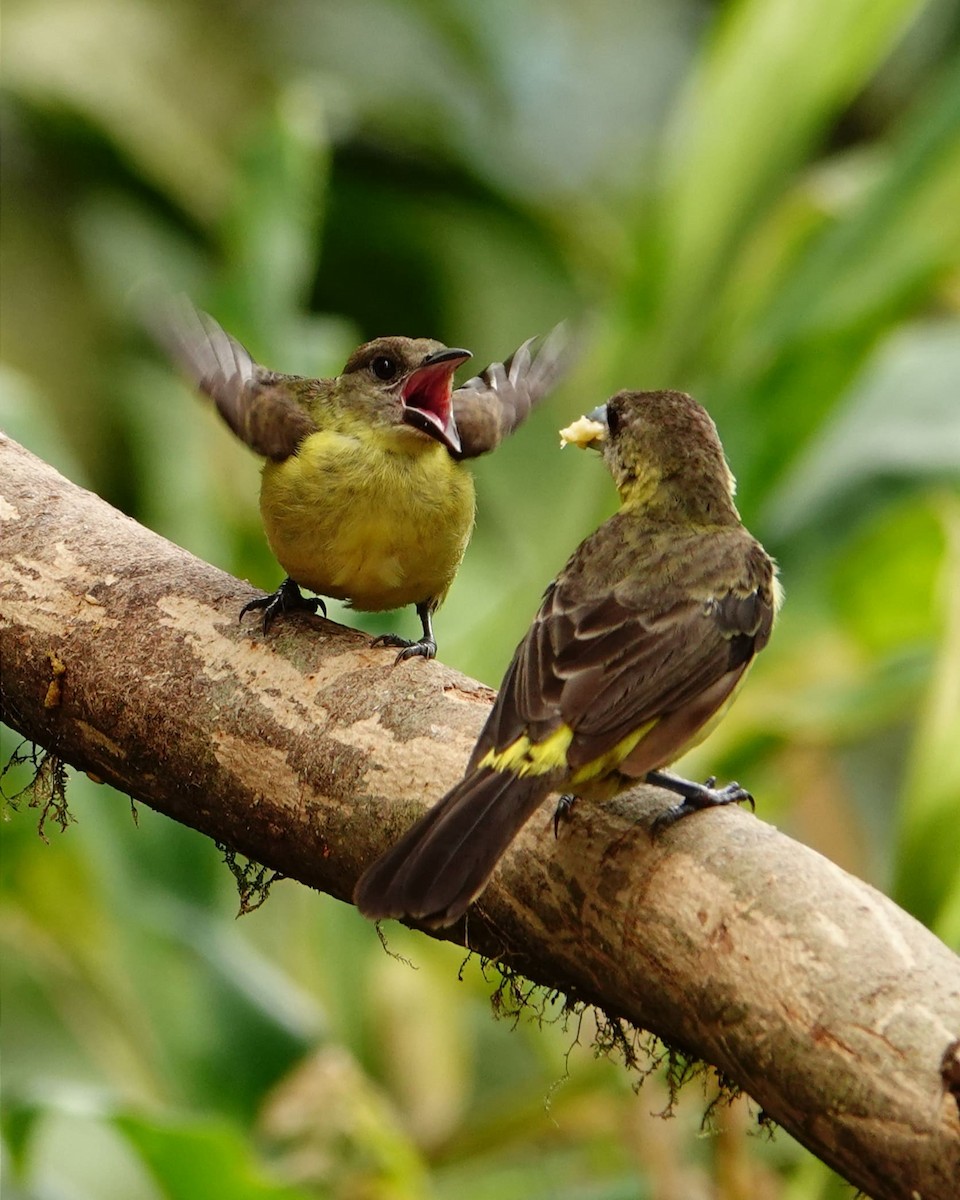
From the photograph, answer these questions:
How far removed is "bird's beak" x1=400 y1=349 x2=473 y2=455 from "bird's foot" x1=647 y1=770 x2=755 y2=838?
90 centimetres

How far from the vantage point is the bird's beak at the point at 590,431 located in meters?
2.98

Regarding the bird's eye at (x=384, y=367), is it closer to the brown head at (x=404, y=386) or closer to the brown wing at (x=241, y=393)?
the brown head at (x=404, y=386)

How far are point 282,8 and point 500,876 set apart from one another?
640 cm

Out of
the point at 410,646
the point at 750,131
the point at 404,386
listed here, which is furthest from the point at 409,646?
the point at 750,131

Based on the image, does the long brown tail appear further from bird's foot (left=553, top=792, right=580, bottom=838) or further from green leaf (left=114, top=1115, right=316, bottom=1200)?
green leaf (left=114, top=1115, right=316, bottom=1200)

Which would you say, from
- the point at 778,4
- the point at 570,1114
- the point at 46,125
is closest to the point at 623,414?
the point at 570,1114

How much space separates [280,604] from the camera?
282cm

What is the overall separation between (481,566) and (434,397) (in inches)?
90.5

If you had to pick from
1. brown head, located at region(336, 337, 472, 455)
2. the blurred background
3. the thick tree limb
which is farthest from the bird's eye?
the blurred background

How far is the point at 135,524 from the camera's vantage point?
9.78 feet

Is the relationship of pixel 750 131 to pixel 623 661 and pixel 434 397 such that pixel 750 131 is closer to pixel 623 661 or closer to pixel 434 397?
pixel 434 397

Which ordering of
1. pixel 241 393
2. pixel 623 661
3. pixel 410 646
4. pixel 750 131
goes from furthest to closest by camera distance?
pixel 750 131 < pixel 241 393 < pixel 410 646 < pixel 623 661

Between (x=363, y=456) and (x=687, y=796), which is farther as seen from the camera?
(x=363, y=456)

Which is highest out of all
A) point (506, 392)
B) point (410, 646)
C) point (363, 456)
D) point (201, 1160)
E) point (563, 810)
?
point (506, 392)
